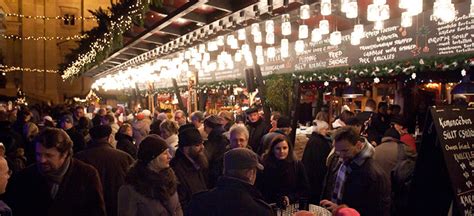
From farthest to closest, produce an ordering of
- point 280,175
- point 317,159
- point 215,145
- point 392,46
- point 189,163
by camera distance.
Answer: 1. point 392,46
2. point 317,159
3. point 215,145
4. point 280,175
5. point 189,163

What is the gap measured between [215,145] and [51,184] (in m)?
3.18

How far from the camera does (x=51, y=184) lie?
164 inches

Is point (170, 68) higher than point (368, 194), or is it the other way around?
point (170, 68)

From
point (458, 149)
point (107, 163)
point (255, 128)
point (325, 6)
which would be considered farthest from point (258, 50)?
point (458, 149)

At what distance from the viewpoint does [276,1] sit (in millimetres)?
7484

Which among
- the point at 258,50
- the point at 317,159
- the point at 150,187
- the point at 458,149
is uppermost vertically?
the point at 258,50

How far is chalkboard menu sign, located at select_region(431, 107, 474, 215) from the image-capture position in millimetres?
4660

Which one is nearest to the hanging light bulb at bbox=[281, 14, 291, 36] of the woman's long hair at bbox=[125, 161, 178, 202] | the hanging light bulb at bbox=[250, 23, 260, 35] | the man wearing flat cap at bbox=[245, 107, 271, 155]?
the hanging light bulb at bbox=[250, 23, 260, 35]

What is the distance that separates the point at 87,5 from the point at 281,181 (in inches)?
1913

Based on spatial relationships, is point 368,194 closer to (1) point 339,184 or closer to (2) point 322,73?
(1) point 339,184

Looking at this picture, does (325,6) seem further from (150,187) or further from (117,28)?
(117,28)

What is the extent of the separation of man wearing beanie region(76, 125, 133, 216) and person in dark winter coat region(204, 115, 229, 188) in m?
1.15

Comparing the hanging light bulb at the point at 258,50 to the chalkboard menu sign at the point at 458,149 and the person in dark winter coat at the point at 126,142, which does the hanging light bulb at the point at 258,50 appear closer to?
the person in dark winter coat at the point at 126,142

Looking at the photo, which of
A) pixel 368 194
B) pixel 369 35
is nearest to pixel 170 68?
pixel 369 35
